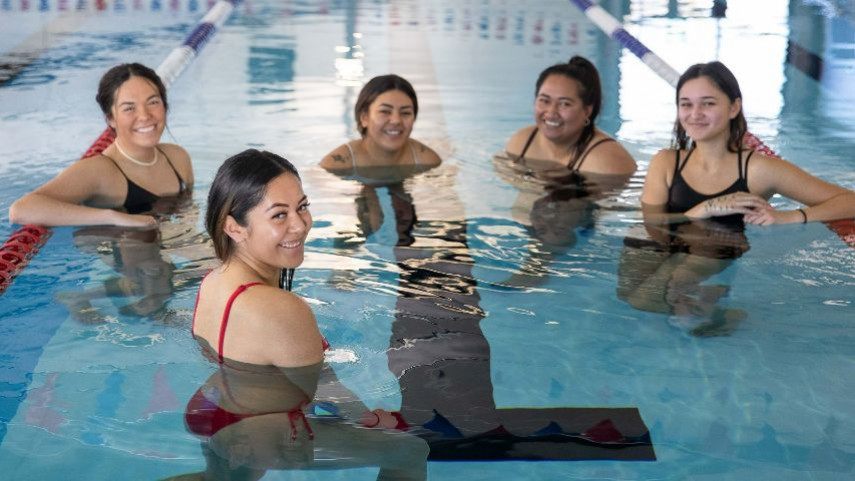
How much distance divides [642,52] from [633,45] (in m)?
0.28

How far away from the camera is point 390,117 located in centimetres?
504

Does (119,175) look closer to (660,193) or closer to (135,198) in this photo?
(135,198)

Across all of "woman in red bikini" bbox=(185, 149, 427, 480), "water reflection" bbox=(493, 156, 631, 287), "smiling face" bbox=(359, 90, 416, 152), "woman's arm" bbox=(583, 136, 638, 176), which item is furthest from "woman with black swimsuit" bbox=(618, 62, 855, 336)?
"woman in red bikini" bbox=(185, 149, 427, 480)

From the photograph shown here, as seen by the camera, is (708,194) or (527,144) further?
(527,144)

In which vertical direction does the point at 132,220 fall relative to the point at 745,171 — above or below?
below

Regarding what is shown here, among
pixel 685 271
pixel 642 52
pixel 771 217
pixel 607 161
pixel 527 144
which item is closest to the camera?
pixel 685 271

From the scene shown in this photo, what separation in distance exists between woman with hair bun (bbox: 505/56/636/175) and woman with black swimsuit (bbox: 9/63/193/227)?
176 centimetres

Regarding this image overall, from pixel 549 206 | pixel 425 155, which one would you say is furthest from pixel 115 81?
pixel 549 206

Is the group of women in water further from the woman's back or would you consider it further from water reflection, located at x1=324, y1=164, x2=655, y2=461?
water reflection, located at x1=324, y1=164, x2=655, y2=461

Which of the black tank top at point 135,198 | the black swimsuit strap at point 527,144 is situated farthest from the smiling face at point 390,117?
the black tank top at point 135,198

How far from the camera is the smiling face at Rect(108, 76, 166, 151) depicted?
4434 mm

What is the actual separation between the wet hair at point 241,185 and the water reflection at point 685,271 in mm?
1602

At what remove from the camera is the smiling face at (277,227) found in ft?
8.67

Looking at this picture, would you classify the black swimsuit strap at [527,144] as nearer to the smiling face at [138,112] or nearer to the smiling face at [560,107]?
the smiling face at [560,107]
